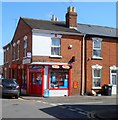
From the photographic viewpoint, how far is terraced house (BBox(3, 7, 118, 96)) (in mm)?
27203

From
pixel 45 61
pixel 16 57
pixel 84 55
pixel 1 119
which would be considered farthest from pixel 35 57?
pixel 1 119

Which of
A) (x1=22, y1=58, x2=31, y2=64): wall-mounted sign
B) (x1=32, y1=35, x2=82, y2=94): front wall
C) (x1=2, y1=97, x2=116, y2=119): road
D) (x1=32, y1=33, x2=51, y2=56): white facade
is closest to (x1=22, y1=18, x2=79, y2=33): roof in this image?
(x1=32, y1=33, x2=51, y2=56): white facade

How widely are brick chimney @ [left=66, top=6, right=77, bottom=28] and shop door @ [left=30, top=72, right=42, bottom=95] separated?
5.94 metres

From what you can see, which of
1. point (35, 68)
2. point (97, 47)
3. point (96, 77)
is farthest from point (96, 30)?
point (35, 68)

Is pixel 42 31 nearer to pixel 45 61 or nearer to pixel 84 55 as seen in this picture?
pixel 45 61

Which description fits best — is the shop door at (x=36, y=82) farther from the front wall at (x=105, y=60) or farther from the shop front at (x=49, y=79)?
the front wall at (x=105, y=60)

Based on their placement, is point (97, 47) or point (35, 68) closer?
point (35, 68)

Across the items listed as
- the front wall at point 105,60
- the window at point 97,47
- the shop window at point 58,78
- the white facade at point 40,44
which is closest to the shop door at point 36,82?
the shop window at point 58,78

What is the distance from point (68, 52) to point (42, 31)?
10.3 feet

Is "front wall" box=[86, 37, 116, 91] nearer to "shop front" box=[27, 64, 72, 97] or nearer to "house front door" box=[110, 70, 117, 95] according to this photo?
"house front door" box=[110, 70, 117, 95]

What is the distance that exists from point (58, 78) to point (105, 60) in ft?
17.3

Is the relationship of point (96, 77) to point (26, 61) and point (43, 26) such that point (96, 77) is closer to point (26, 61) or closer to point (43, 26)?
point (26, 61)

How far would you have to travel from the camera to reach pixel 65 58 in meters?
28.2

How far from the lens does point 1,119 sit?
12.5m
